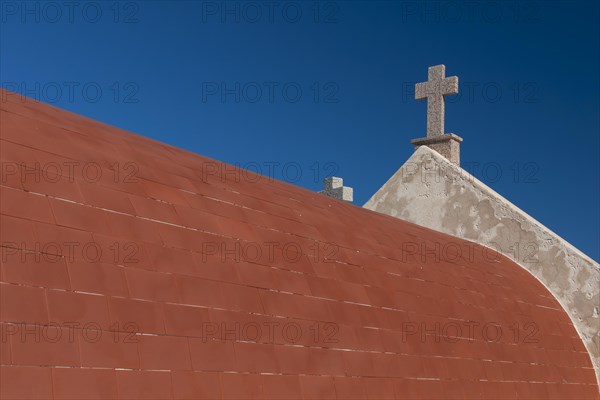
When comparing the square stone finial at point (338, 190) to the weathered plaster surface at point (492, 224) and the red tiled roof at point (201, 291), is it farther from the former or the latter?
the red tiled roof at point (201, 291)

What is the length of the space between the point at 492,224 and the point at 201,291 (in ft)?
24.2

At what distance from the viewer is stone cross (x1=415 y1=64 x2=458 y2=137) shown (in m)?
12.1

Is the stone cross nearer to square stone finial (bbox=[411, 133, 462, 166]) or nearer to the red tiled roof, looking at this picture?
square stone finial (bbox=[411, 133, 462, 166])

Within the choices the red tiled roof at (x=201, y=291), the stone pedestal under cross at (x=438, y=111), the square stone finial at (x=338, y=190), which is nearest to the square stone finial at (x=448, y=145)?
the stone pedestal under cross at (x=438, y=111)

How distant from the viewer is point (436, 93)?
12.3 metres

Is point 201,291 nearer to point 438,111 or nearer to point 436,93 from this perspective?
point 438,111

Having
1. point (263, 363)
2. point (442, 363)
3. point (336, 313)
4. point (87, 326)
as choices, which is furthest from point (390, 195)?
point (87, 326)

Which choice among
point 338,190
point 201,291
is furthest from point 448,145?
point 201,291

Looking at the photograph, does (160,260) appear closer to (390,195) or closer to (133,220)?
(133,220)

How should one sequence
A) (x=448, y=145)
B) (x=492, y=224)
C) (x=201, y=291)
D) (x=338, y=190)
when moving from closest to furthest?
(x=201, y=291) < (x=492, y=224) < (x=448, y=145) < (x=338, y=190)

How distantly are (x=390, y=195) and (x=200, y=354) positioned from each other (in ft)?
27.7

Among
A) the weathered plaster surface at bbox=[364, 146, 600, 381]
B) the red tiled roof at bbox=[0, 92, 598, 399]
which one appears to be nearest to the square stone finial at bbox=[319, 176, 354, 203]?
the weathered plaster surface at bbox=[364, 146, 600, 381]

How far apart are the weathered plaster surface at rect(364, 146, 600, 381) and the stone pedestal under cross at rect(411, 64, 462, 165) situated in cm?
33

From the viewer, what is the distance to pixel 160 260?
4332mm
